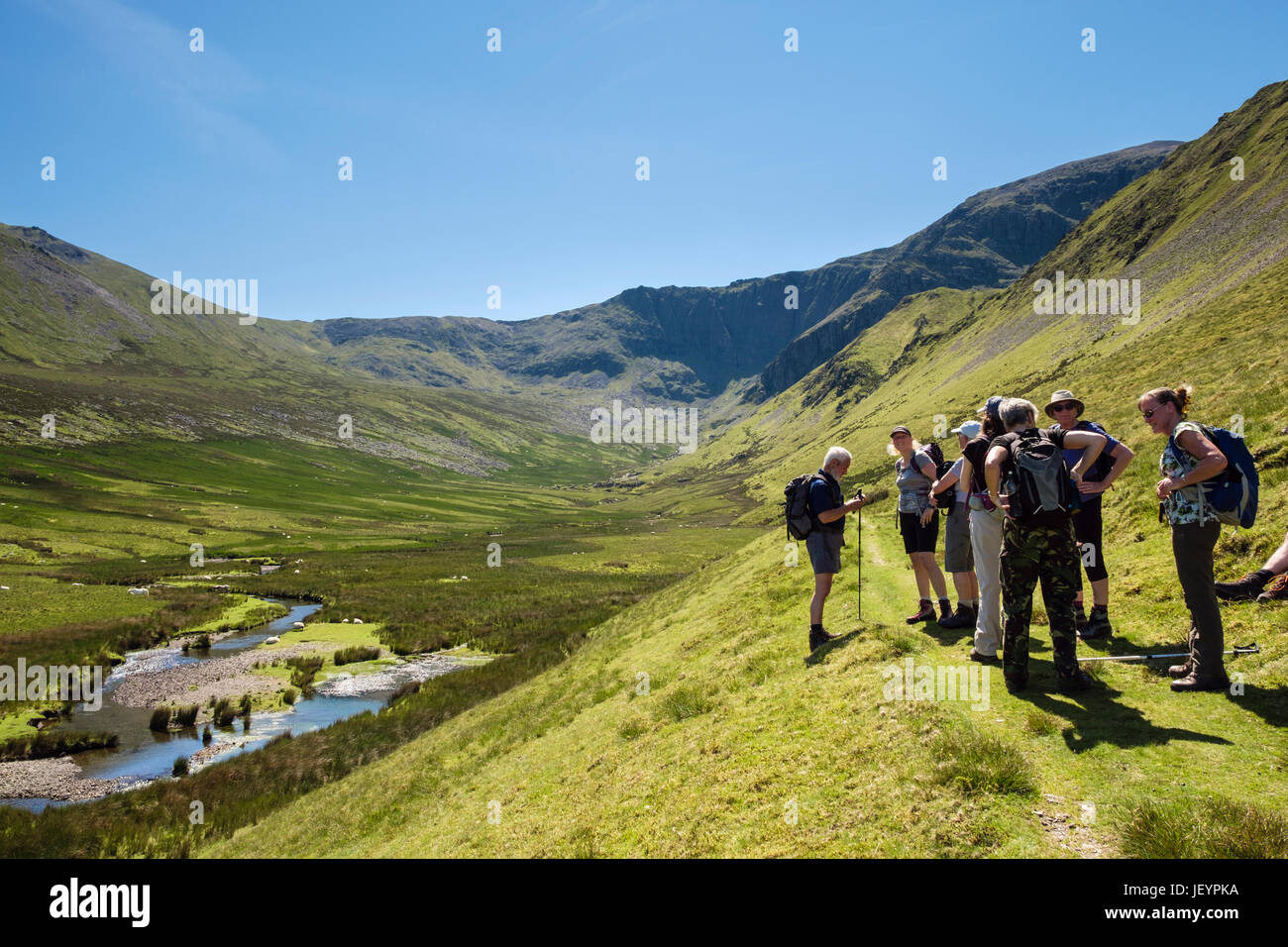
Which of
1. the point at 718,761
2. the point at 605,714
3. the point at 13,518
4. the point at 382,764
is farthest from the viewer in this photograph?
the point at 13,518

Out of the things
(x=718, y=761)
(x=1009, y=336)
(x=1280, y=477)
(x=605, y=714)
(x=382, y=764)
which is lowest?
(x=382, y=764)

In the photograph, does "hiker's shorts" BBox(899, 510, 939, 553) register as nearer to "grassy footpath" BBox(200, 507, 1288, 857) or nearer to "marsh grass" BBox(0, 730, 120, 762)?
"grassy footpath" BBox(200, 507, 1288, 857)

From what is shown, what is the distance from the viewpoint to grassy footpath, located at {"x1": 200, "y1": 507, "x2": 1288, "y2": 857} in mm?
6625

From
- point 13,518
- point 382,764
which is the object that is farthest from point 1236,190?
point 13,518

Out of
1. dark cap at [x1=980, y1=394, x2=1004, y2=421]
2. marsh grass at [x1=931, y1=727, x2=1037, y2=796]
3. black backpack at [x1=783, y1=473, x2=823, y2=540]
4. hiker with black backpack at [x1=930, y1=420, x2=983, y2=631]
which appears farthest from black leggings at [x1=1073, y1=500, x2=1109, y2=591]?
marsh grass at [x1=931, y1=727, x2=1037, y2=796]

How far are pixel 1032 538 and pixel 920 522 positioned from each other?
14.6 feet

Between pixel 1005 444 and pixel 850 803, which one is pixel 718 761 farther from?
pixel 1005 444

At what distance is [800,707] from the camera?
37.1 ft

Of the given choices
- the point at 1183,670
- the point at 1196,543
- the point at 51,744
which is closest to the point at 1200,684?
the point at 1183,670

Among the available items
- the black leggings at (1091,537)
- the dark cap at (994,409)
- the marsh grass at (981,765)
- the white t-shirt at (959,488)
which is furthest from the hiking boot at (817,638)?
the dark cap at (994,409)

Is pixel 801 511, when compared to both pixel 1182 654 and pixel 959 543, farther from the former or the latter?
pixel 1182 654

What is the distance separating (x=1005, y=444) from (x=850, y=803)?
229 inches
